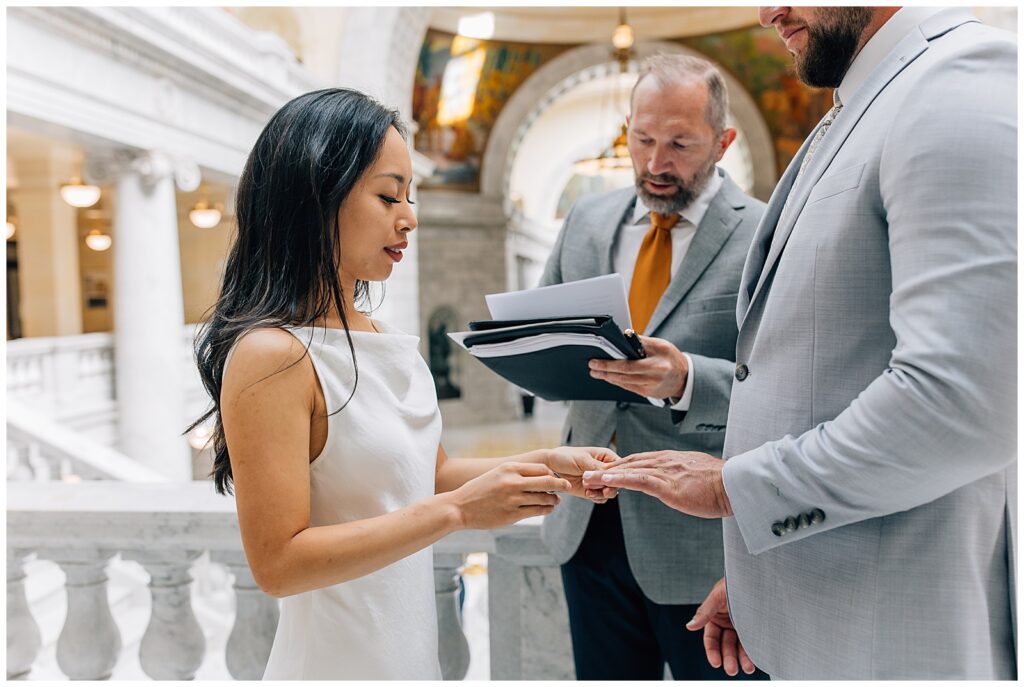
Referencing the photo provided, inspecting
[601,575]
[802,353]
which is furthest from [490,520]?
[601,575]

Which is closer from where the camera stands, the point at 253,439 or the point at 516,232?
the point at 253,439

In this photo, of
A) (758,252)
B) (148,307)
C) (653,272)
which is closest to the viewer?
(758,252)

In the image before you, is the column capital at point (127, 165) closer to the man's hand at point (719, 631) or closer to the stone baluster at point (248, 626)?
the stone baluster at point (248, 626)

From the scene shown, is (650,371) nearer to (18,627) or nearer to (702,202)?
(702,202)

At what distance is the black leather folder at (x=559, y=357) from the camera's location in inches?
76.8

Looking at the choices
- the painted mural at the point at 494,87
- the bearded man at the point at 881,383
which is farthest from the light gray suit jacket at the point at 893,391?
the painted mural at the point at 494,87

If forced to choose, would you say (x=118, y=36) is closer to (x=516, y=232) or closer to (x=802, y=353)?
(x=802, y=353)

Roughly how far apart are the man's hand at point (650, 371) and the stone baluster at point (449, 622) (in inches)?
32.4

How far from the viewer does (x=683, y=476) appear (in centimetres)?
167

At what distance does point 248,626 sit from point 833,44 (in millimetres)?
2232

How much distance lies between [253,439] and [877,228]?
3.79ft

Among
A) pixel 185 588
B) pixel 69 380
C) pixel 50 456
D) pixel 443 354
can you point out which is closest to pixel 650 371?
pixel 185 588

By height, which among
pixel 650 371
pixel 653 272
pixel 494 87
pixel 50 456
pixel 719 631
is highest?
pixel 494 87

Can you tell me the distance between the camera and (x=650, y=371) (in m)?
2.10
